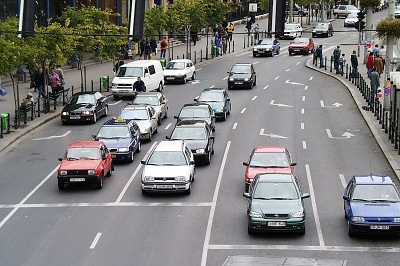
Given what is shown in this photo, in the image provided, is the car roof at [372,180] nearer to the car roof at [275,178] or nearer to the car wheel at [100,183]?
the car roof at [275,178]

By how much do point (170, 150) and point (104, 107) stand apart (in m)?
14.9

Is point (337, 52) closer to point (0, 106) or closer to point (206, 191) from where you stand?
point (0, 106)

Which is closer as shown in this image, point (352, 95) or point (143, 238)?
point (143, 238)

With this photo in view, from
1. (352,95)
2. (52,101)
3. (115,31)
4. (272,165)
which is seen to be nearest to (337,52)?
(352,95)

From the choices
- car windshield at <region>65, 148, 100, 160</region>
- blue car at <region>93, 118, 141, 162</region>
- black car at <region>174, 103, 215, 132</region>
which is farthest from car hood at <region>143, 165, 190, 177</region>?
black car at <region>174, 103, 215, 132</region>

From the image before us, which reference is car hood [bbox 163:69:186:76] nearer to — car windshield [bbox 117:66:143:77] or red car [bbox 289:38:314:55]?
car windshield [bbox 117:66:143:77]

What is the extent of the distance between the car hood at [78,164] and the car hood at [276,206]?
726 centimetres

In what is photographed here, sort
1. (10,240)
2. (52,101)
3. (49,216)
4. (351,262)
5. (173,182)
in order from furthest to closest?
1. (52,101)
2. (173,182)
3. (49,216)
4. (10,240)
5. (351,262)

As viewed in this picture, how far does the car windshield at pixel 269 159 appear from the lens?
94.2ft

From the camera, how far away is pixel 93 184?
29.1 m

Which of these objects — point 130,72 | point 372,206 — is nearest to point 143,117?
point 130,72

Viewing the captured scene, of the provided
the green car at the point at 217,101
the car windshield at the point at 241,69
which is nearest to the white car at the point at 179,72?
the car windshield at the point at 241,69

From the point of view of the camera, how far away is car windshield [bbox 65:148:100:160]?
96.2 feet

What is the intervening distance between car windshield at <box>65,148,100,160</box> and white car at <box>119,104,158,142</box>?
23.6 feet
